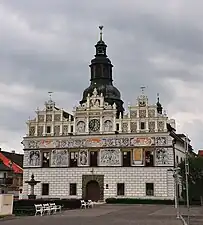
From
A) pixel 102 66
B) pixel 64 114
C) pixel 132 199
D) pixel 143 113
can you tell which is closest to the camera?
pixel 132 199

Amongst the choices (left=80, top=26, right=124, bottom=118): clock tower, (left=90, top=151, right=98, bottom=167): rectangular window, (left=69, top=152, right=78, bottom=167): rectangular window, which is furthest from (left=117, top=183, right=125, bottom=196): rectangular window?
(left=80, top=26, right=124, bottom=118): clock tower

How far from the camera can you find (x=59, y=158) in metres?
53.8

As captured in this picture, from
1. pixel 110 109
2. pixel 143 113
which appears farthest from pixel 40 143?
pixel 143 113

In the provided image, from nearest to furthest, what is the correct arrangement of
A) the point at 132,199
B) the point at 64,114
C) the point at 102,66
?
the point at 132,199 < the point at 64,114 < the point at 102,66

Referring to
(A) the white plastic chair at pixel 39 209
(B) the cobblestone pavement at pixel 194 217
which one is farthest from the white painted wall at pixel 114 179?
(A) the white plastic chair at pixel 39 209

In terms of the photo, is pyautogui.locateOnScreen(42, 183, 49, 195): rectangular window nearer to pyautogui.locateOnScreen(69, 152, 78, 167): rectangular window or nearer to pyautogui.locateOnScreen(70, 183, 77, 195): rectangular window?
pyautogui.locateOnScreen(70, 183, 77, 195): rectangular window

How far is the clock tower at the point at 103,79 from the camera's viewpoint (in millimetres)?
57781

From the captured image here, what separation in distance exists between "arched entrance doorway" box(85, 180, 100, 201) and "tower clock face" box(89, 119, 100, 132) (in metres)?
6.77

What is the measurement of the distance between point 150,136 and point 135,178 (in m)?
5.56

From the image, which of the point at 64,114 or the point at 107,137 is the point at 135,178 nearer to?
the point at 107,137

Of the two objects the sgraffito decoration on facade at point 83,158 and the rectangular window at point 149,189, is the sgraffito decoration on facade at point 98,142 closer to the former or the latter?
the sgraffito decoration on facade at point 83,158

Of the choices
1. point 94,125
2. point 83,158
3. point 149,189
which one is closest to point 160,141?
point 149,189

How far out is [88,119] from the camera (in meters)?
53.5

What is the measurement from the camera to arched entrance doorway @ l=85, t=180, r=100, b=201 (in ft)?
172
